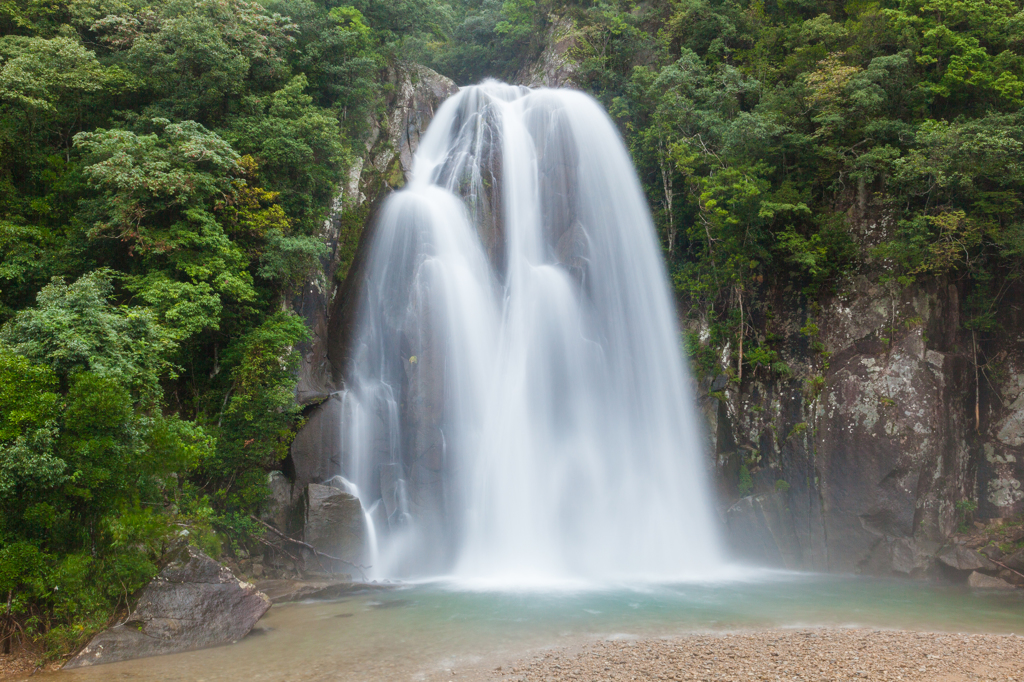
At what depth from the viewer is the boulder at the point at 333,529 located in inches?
551

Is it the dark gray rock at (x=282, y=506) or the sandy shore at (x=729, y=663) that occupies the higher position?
the dark gray rock at (x=282, y=506)

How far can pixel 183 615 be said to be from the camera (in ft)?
31.0

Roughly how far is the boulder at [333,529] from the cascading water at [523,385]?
2.53 feet

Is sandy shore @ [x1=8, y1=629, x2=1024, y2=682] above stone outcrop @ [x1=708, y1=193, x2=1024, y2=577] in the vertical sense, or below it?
below

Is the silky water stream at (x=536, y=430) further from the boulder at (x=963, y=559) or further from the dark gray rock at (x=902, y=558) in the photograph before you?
the boulder at (x=963, y=559)

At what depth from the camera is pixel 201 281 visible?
1325 cm

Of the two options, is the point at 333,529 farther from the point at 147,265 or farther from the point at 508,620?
the point at 147,265

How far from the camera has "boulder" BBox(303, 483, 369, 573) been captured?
46.0ft

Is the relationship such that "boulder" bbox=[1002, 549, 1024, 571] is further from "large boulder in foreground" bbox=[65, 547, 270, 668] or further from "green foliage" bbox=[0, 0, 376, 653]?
"green foliage" bbox=[0, 0, 376, 653]

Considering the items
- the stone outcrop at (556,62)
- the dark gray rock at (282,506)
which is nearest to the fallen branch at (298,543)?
the dark gray rock at (282,506)

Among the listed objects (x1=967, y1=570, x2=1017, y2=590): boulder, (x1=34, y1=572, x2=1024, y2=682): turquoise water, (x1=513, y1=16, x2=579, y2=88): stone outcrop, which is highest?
(x1=513, y1=16, x2=579, y2=88): stone outcrop

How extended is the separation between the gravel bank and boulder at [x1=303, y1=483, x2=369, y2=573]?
7.16 m

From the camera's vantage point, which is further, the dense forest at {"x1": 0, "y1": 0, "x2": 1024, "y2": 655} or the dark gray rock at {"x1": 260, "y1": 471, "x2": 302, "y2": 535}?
the dark gray rock at {"x1": 260, "y1": 471, "x2": 302, "y2": 535}

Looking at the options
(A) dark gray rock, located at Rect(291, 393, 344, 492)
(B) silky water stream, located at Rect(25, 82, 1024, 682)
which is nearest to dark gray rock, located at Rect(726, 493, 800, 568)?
(B) silky water stream, located at Rect(25, 82, 1024, 682)
